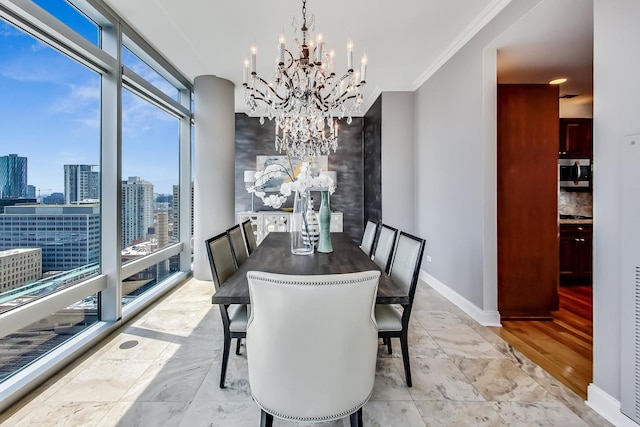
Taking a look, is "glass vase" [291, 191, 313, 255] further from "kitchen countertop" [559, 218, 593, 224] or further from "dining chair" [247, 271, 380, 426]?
"kitchen countertop" [559, 218, 593, 224]

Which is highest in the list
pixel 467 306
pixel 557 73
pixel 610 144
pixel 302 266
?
pixel 557 73

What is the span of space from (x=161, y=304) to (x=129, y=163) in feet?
5.39

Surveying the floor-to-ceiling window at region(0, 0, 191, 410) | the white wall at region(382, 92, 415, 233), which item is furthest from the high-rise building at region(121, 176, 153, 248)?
the white wall at region(382, 92, 415, 233)

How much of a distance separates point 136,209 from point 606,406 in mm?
4222

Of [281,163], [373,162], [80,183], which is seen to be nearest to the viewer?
[80,183]

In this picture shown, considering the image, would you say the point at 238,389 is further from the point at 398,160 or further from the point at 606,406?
the point at 398,160

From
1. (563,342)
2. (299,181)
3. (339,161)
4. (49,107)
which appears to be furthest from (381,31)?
(563,342)

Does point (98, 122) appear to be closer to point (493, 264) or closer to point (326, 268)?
point (326, 268)

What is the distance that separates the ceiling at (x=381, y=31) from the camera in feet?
8.40

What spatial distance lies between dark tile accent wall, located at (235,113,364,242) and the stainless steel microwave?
3.33 meters

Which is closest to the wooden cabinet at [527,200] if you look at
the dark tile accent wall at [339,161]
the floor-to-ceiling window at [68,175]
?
the dark tile accent wall at [339,161]

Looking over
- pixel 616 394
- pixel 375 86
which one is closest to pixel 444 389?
pixel 616 394

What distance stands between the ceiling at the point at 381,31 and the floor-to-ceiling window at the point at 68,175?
484 millimetres

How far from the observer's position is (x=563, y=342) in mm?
2535
